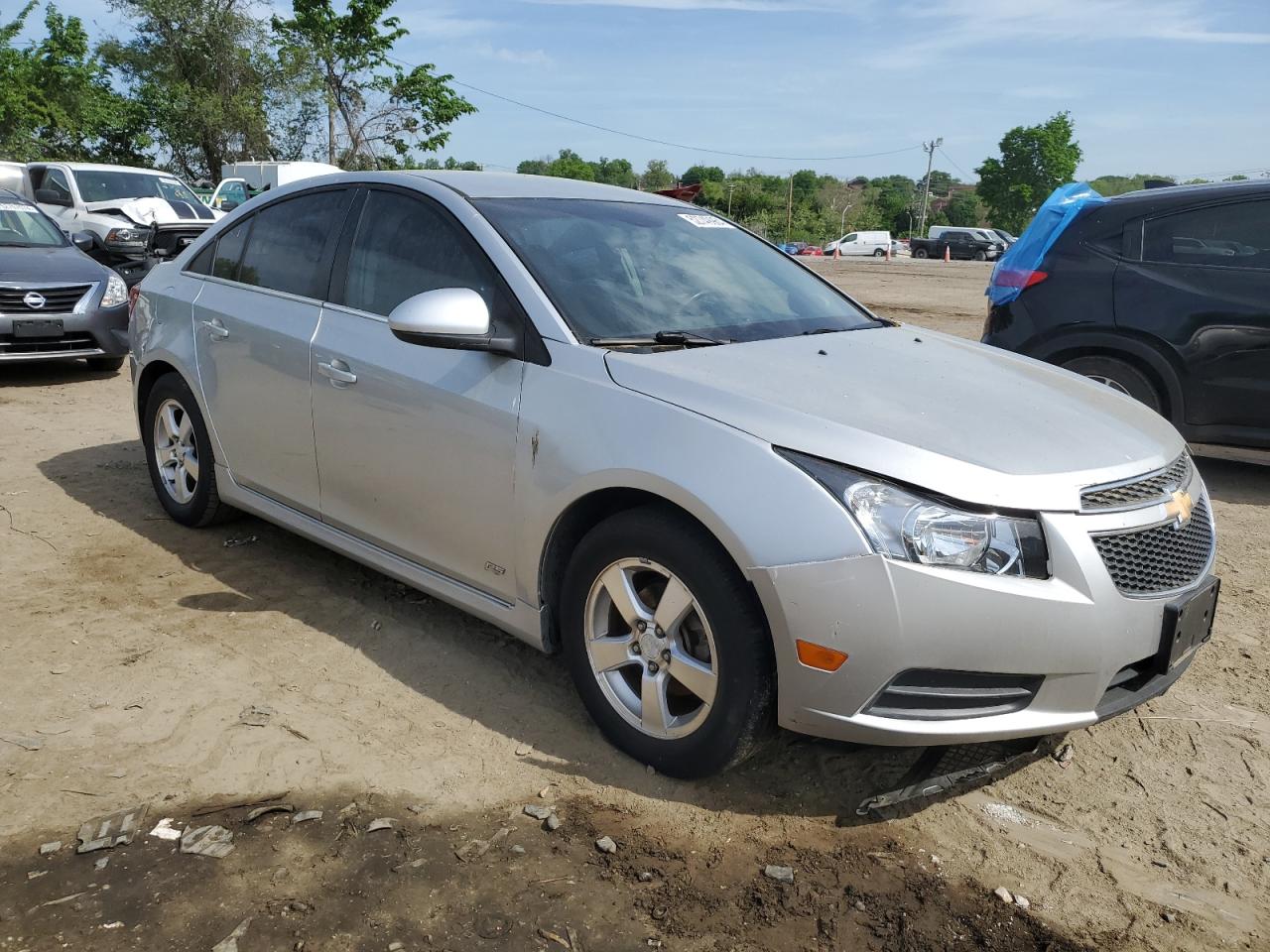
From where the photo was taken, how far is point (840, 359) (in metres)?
3.34

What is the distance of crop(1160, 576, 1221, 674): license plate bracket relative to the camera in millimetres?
2793

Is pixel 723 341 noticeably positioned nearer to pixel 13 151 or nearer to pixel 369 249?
pixel 369 249

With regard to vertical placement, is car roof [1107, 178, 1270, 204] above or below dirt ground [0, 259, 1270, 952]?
above

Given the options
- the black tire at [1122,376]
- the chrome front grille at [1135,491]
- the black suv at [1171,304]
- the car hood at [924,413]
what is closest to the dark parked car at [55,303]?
the black suv at [1171,304]

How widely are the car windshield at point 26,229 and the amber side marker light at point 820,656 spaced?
30.9ft

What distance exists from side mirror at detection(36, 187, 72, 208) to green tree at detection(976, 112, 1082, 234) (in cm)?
8228

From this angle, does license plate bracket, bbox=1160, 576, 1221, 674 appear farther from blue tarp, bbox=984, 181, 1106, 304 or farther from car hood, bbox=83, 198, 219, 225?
car hood, bbox=83, 198, 219, 225

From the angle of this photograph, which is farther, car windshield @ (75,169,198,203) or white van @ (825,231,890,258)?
white van @ (825,231,890,258)

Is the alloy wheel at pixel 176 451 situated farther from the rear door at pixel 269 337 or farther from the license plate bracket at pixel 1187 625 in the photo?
the license plate bracket at pixel 1187 625

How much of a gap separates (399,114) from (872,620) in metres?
39.4

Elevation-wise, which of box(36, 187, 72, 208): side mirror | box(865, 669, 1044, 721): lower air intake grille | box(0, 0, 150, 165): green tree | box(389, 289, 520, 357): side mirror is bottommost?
box(865, 669, 1044, 721): lower air intake grille

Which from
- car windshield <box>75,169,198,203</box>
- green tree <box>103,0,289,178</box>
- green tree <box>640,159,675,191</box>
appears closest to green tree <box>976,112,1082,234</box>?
green tree <box>640,159,675,191</box>

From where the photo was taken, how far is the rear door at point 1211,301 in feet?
19.6

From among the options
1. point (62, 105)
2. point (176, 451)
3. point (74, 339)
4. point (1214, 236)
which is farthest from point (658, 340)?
point (62, 105)
